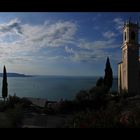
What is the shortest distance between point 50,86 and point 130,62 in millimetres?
1200

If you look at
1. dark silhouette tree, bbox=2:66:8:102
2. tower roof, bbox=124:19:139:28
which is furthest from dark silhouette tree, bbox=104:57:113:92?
dark silhouette tree, bbox=2:66:8:102

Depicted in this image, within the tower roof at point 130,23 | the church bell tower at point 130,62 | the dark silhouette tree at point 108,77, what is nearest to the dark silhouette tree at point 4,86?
the dark silhouette tree at point 108,77

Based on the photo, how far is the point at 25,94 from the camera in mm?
4566

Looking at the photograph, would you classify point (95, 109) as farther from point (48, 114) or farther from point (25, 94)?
point (25, 94)

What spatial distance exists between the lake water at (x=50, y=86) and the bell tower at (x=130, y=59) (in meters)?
0.18

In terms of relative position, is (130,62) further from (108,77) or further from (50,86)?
(50,86)

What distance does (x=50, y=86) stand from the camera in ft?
14.8

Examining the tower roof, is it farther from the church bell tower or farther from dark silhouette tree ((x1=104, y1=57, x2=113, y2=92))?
dark silhouette tree ((x1=104, y1=57, x2=113, y2=92))

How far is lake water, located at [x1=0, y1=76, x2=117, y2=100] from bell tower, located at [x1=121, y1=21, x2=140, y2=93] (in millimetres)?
184

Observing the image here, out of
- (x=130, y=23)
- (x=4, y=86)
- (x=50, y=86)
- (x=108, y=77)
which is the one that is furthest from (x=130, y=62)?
(x=4, y=86)

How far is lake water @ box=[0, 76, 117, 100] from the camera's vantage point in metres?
4.43

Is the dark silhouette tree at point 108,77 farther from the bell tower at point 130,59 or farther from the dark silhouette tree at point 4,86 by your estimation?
the dark silhouette tree at point 4,86

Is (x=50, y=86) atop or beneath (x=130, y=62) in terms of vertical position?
beneath
